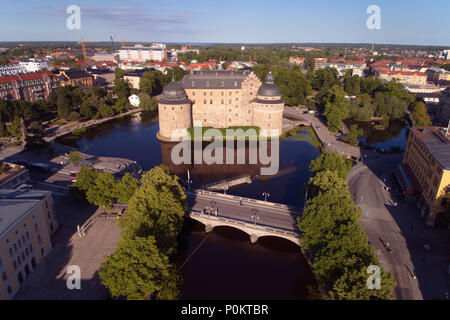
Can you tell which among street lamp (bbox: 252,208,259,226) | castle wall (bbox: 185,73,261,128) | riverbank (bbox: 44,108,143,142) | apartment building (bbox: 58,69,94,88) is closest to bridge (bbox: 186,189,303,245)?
street lamp (bbox: 252,208,259,226)

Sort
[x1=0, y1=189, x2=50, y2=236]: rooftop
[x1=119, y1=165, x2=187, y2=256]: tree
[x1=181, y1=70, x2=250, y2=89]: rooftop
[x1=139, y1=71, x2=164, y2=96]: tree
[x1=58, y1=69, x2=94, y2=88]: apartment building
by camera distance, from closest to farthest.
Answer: [x1=0, y1=189, x2=50, y2=236]: rooftop
[x1=119, y1=165, x2=187, y2=256]: tree
[x1=181, y1=70, x2=250, y2=89]: rooftop
[x1=58, y1=69, x2=94, y2=88]: apartment building
[x1=139, y1=71, x2=164, y2=96]: tree

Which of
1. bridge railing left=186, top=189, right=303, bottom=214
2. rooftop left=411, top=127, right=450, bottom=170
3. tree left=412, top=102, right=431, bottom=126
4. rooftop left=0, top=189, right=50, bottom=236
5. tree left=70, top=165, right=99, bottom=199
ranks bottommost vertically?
bridge railing left=186, top=189, right=303, bottom=214

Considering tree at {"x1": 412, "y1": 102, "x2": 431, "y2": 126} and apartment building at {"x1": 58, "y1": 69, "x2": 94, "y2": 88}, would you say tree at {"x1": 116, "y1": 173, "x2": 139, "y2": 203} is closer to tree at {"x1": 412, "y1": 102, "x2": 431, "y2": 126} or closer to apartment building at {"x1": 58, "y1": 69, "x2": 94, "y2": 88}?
tree at {"x1": 412, "y1": 102, "x2": 431, "y2": 126}

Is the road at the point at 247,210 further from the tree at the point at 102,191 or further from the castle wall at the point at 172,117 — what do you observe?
the castle wall at the point at 172,117

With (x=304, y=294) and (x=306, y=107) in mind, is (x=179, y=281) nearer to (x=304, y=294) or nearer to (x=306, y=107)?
(x=304, y=294)

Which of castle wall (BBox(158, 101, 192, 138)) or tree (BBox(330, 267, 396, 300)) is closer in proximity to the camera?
tree (BBox(330, 267, 396, 300))

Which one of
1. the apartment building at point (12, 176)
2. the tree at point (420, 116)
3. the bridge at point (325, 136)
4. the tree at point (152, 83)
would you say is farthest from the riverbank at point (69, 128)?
the tree at point (420, 116)

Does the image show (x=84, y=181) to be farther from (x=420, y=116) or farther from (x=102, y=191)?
(x=420, y=116)
